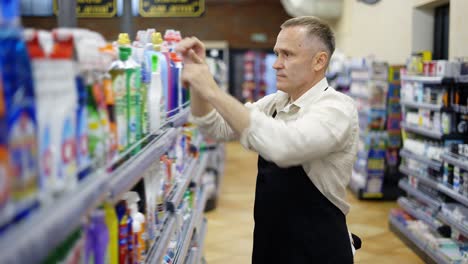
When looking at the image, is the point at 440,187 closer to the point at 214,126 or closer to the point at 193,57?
the point at 214,126

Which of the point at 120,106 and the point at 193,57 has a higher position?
the point at 193,57

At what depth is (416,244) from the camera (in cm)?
550

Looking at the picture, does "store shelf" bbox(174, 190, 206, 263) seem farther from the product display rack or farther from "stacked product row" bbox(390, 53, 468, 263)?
"stacked product row" bbox(390, 53, 468, 263)

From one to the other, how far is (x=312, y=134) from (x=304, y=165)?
0.34 m

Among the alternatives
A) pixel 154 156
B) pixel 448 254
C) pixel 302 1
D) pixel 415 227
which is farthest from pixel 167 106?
pixel 302 1

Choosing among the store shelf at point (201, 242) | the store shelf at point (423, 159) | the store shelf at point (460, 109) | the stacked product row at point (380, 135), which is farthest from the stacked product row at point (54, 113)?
the stacked product row at point (380, 135)

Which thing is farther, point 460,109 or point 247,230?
point 247,230

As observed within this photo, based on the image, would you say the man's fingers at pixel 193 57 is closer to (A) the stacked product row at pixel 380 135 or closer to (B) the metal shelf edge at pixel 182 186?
(B) the metal shelf edge at pixel 182 186

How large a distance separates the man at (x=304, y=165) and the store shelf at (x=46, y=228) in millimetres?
849

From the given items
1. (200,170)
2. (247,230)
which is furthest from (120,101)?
(247,230)

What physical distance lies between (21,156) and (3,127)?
89 mm

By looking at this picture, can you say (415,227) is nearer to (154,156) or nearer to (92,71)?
(154,156)

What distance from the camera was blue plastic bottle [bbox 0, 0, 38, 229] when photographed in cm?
102

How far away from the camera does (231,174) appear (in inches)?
404
